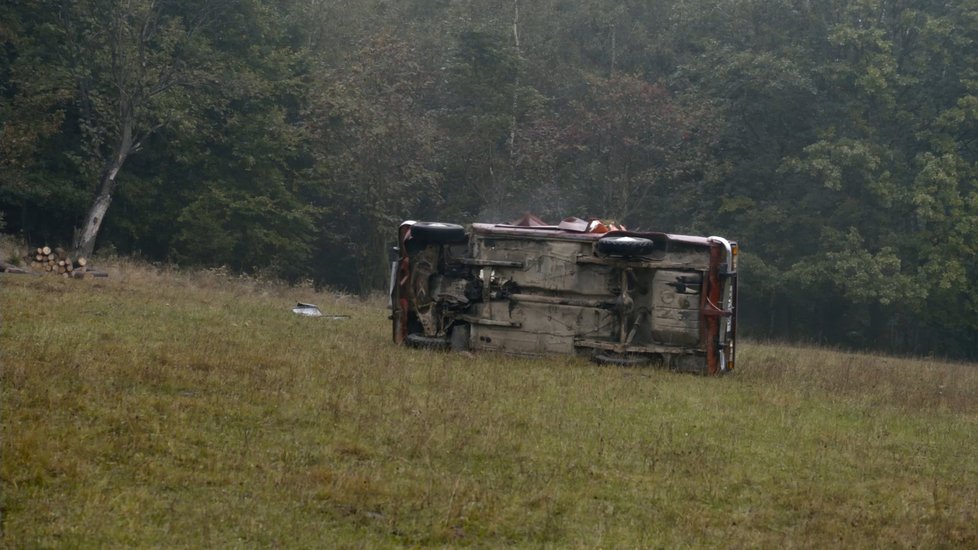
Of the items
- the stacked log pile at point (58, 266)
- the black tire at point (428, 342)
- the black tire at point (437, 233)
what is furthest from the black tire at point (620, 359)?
the stacked log pile at point (58, 266)

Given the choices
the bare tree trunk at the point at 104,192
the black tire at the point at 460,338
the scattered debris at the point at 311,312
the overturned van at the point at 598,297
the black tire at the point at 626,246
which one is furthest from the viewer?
the bare tree trunk at the point at 104,192

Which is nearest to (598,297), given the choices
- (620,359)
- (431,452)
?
(620,359)

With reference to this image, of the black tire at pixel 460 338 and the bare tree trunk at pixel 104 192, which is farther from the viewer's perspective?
the bare tree trunk at pixel 104 192

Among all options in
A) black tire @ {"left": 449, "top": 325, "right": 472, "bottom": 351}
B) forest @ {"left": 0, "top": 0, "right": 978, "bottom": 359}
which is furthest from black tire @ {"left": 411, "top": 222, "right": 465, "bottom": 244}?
forest @ {"left": 0, "top": 0, "right": 978, "bottom": 359}

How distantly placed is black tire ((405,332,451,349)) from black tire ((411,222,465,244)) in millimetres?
1395

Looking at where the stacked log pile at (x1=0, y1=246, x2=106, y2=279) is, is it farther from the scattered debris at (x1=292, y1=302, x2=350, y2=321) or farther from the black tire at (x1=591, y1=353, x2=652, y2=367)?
the black tire at (x1=591, y1=353, x2=652, y2=367)

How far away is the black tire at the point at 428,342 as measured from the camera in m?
15.6

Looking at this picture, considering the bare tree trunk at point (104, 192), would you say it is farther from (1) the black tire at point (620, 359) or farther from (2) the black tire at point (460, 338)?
(1) the black tire at point (620, 359)

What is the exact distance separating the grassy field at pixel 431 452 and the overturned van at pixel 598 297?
0.80 meters

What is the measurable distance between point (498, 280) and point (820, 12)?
25718 millimetres

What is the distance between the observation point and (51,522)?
6.26m

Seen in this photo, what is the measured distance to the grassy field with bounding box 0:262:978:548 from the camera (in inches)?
270

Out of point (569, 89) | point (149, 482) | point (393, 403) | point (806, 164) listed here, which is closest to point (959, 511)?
point (393, 403)

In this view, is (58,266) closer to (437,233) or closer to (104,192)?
(104,192)
